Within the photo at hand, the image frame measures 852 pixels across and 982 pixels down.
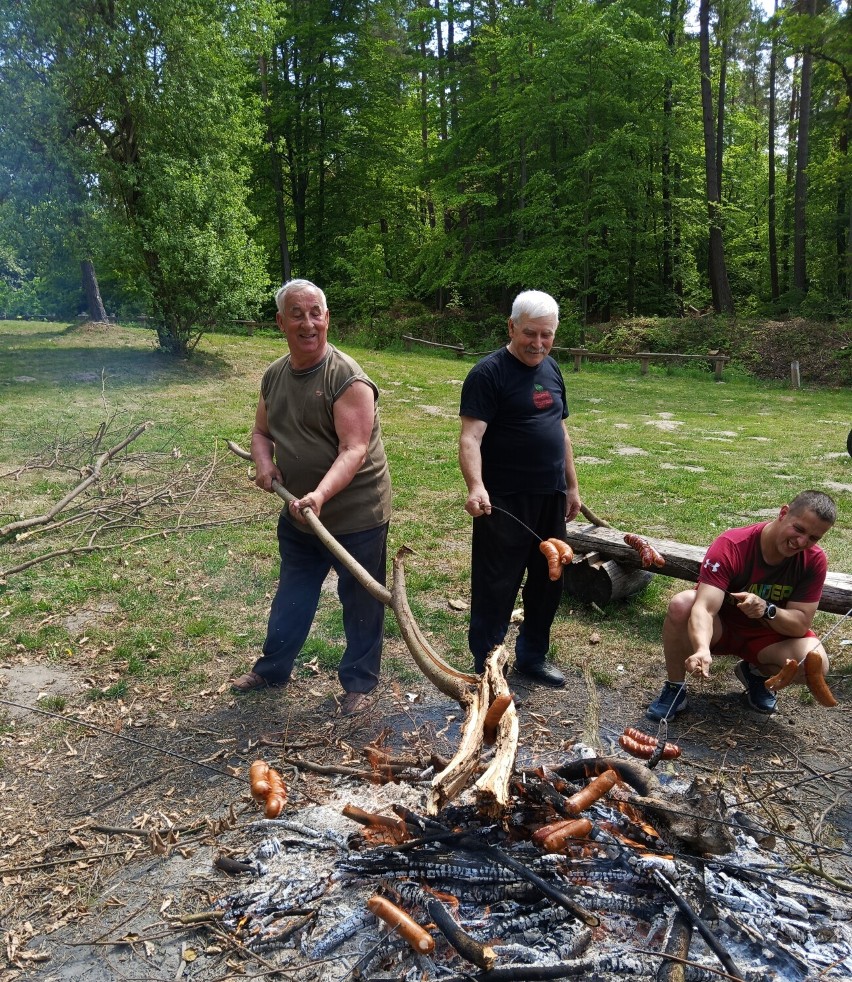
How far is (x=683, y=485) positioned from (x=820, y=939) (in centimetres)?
615

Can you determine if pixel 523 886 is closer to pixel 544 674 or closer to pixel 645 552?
pixel 544 674

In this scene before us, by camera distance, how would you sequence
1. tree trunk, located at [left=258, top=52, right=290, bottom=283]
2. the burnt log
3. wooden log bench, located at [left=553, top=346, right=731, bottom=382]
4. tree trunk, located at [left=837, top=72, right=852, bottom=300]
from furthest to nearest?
tree trunk, located at [left=258, top=52, right=290, bottom=283] → tree trunk, located at [left=837, top=72, right=852, bottom=300] → wooden log bench, located at [left=553, top=346, right=731, bottom=382] → the burnt log

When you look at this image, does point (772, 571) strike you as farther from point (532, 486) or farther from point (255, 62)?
point (255, 62)

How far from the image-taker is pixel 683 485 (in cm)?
796

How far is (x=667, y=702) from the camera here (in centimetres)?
375

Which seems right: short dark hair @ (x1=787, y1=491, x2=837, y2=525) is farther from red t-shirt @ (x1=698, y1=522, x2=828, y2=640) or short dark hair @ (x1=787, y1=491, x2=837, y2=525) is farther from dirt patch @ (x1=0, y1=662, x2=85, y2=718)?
dirt patch @ (x1=0, y1=662, x2=85, y2=718)

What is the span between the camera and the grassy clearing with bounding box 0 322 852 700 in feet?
14.9

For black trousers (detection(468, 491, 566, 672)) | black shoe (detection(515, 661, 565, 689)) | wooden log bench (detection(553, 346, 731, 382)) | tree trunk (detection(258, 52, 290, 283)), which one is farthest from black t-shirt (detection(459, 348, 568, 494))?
tree trunk (detection(258, 52, 290, 283))

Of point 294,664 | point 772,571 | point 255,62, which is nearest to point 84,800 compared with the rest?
point 294,664

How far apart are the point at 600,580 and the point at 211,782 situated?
2701mm

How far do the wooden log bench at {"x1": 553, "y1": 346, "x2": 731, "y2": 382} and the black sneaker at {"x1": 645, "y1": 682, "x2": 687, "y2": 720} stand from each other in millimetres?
14612

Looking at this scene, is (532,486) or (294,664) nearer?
(532,486)

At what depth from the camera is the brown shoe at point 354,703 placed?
3725 mm

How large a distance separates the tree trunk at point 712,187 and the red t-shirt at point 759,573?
18.8 m
